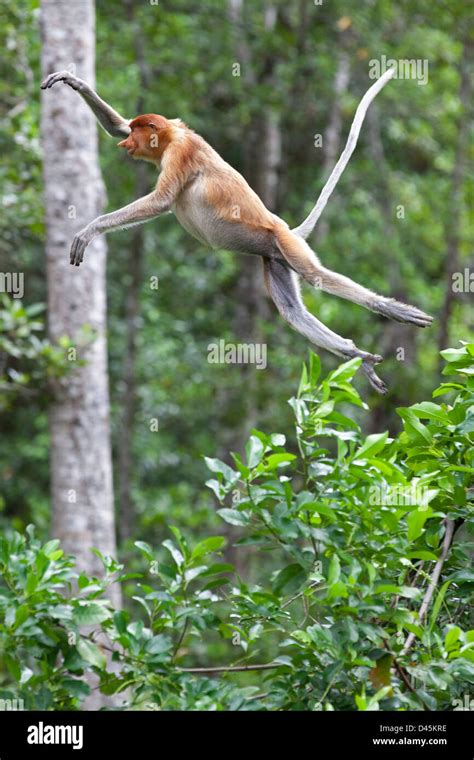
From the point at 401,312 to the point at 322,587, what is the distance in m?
0.97

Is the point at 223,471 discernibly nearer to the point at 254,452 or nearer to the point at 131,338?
the point at 254,452

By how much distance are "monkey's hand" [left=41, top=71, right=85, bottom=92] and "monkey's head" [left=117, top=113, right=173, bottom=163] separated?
0.23 m

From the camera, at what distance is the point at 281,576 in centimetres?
282

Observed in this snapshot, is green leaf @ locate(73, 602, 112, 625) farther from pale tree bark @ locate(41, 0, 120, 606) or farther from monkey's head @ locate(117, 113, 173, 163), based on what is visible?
pale tree bark @ locate(41, 0, 120, 606)

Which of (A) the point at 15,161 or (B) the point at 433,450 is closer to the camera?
(B) the point at 433,450

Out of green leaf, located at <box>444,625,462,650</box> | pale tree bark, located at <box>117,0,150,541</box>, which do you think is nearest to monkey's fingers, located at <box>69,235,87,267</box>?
green leaf, located at <box>444,625,462,650</box>

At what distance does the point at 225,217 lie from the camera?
3.30 m

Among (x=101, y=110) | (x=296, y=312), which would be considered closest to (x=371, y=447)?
(x=296, y=312)

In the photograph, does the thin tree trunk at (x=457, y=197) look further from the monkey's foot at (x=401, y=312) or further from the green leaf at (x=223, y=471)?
the green leaf at (x=223, y=471)

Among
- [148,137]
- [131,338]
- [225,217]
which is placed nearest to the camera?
[225,217]

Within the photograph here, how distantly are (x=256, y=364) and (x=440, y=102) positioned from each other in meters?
5.22
